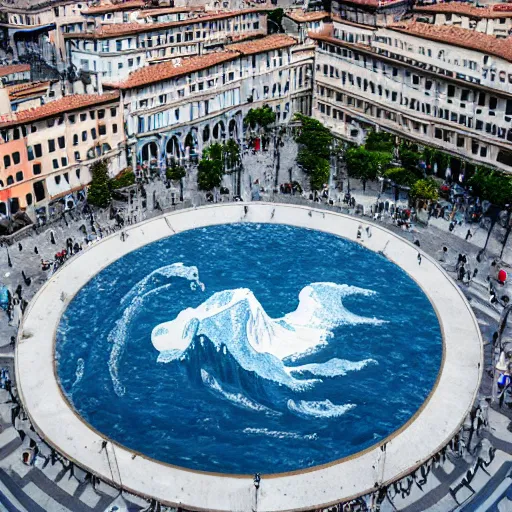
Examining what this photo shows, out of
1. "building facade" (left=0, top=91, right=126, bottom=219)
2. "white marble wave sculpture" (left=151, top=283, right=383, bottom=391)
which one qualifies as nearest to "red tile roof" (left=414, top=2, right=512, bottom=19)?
"building facade" (left=0, top=91, right=126, bottom=219)

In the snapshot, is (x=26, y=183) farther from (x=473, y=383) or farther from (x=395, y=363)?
(x=473, y=383)

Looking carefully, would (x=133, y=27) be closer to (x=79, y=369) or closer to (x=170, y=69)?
(x=170, y=69)

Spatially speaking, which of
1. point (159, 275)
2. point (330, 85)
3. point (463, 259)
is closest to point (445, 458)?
point (463, 259)

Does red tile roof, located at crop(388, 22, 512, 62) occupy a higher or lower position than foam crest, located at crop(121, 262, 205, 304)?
higher

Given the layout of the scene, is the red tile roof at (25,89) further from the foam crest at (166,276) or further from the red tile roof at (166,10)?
the foam crest at (166,276)

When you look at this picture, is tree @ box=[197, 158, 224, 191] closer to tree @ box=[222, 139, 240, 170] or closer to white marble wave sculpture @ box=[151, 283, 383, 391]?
tree @ box=[222, 139, 240, 170]

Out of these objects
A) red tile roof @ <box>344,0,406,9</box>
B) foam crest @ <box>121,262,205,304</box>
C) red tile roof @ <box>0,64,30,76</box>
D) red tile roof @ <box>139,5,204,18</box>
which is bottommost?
foam crest @ <box>121,262,205,304</box>
